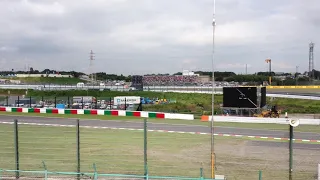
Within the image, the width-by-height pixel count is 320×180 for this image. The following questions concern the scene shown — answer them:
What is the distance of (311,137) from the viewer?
1947 centimetres

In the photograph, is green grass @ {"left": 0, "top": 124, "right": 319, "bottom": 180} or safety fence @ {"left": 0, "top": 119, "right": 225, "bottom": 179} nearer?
safety fence @ {"left": 0, "top": 119, "right": 225, "bottom": 179}

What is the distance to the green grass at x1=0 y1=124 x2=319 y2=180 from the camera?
1087cm

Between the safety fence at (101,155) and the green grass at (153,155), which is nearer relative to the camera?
the safety fence at (101,155)

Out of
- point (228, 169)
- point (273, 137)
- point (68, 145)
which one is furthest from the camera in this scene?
point (273, 137)

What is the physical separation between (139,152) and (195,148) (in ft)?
8.78

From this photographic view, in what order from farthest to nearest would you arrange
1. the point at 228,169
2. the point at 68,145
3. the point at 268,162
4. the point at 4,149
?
the point at 68,145, the point at 4,149, the point at 268,162, the point at 228,169

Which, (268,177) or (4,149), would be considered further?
(4,149)

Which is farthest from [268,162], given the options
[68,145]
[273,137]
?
[68,145]

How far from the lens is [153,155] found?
1316 cm

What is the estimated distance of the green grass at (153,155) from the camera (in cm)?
1087

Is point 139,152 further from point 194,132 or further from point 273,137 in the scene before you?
point 273,137

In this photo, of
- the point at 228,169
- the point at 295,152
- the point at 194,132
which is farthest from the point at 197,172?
the point at 194,132

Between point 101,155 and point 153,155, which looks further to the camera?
point 153,155

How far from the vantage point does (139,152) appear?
13.8 metres
